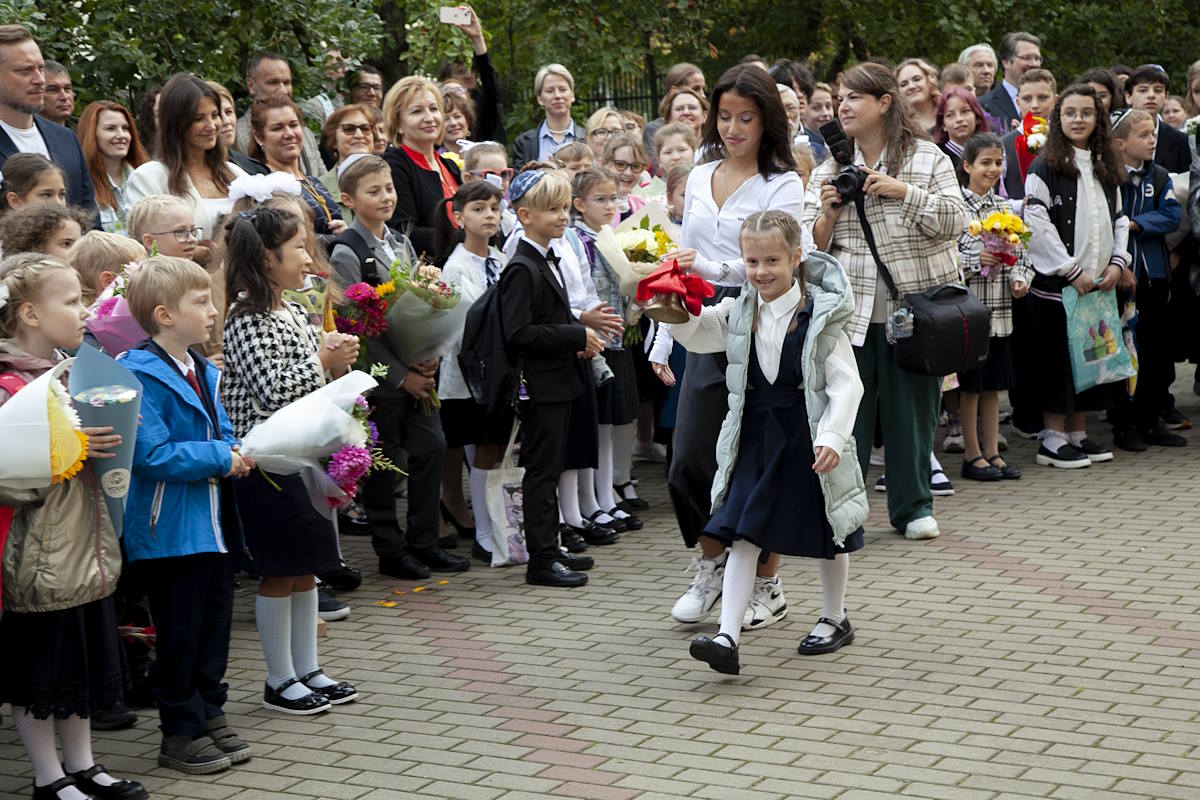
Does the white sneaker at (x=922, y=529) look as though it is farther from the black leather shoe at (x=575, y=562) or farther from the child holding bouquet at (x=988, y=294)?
the black leather shoe at (x=575, y=562)

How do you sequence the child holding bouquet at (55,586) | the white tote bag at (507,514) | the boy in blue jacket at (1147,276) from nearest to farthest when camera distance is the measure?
the child holding bouquet at (55,586), the white tote bag at (507,514), the boy in blue jacket at (1147,276)

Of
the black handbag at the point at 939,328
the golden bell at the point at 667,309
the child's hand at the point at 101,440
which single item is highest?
the golden bell at the point at 667,309

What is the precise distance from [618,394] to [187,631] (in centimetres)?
394

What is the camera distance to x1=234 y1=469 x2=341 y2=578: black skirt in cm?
555

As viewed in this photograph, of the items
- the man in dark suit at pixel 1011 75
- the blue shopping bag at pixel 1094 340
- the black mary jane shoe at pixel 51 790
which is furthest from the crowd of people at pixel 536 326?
the man in dark suit at pixel 1011 75

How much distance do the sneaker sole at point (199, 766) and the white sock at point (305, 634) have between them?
2.30 feet

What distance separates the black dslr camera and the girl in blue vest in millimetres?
1539

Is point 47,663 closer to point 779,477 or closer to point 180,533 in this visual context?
point 180,533

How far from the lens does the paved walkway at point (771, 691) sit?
4.89m

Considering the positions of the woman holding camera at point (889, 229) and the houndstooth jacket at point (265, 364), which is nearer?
the houndstooth jacket at point (265, 364)

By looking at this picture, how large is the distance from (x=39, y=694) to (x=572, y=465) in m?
3.80

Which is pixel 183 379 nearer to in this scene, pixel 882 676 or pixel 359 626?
pixel 359 626

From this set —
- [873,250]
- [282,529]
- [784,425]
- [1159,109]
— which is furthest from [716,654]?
Result: [1159,109]

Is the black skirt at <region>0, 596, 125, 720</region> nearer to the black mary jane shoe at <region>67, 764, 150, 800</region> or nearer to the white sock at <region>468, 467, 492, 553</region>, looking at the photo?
the black mary jane shoe at <region>67, 764, 150, 800</region>
